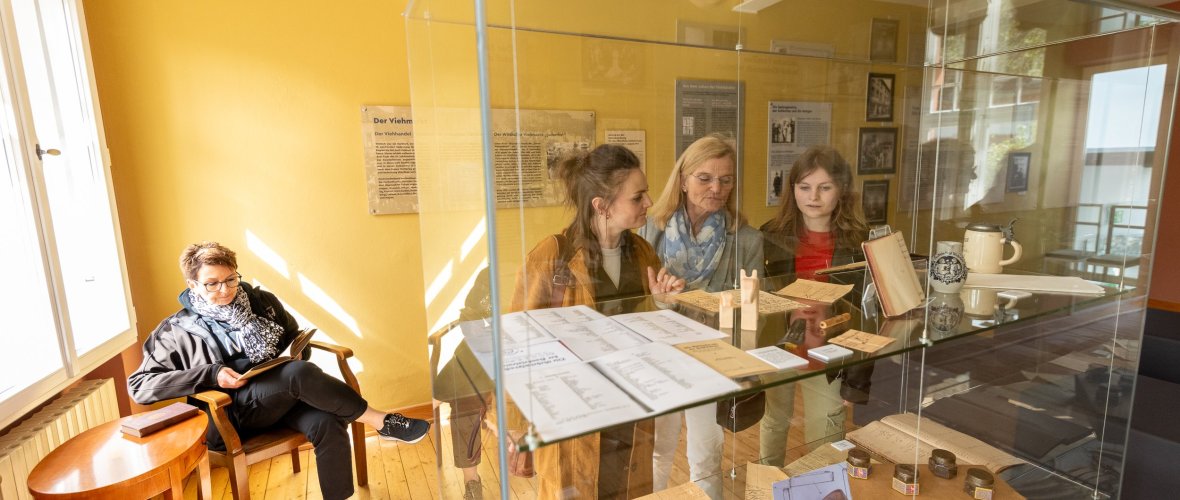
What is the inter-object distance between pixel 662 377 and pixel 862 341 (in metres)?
0.40

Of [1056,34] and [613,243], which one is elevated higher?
[1056,34]

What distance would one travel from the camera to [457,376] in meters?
1.04

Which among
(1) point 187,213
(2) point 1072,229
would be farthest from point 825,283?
(1) point 187,213

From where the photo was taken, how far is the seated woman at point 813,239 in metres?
1.38

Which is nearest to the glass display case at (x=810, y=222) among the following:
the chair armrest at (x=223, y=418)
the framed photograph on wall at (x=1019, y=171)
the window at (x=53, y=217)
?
the framed photograph on wall at (x=1019, y=171)

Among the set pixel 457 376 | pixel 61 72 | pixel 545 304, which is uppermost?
pixel 61 72

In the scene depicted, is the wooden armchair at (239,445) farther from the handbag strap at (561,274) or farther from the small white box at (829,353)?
the small white box at (829,353)

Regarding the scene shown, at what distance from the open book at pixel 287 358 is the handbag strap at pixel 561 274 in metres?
1.70

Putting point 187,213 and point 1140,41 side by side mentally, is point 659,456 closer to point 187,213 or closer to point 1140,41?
point 1140,41

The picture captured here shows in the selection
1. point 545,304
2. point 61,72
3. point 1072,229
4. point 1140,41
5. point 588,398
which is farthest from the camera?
point 61,72

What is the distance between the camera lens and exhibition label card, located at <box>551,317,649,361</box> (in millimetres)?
855

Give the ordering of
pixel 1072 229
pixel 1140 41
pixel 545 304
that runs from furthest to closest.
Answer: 1. pixel 1072 229
2. pixel 1140 41
3. pixel 545 304

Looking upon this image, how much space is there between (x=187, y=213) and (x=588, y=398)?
2678mm

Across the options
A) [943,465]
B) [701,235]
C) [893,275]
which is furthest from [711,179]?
[943,465]
